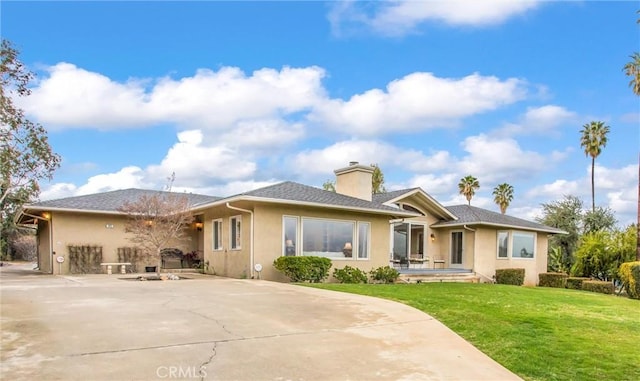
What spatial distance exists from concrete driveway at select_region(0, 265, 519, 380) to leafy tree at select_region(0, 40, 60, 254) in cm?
718

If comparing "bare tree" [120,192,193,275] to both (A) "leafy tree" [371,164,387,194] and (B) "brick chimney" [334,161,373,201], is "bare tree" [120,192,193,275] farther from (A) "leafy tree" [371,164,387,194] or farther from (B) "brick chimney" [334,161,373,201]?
(A) "leafy tree" [371,164,387,194]

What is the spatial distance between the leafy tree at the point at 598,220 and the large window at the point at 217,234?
23.8 meters

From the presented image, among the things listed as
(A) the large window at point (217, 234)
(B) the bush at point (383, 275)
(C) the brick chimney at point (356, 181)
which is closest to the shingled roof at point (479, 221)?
(C) the brick chimney at point (356, 181)

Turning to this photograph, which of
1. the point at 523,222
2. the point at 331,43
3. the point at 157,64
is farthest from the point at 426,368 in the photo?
the point at 523,222

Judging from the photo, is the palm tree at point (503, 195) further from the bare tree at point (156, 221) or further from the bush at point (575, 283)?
the bare tree at point (156, 221)

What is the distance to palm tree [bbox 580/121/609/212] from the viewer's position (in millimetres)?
34031

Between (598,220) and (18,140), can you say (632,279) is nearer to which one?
(598,220)

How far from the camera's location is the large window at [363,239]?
57.5 ft

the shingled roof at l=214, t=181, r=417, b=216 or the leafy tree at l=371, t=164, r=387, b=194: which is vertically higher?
the leafy tree at l=371, t=164, r=387, b=194

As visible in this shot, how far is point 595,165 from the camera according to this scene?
35.7 meters

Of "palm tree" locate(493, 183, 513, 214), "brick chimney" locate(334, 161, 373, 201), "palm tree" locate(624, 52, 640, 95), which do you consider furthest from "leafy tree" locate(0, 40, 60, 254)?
"palm tree" locate(493, 183, 513, 214)

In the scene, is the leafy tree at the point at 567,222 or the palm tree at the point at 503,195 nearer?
the leafy tree at the point at 567,222

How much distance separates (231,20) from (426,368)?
12713 millimetres

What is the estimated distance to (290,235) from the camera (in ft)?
52.0
